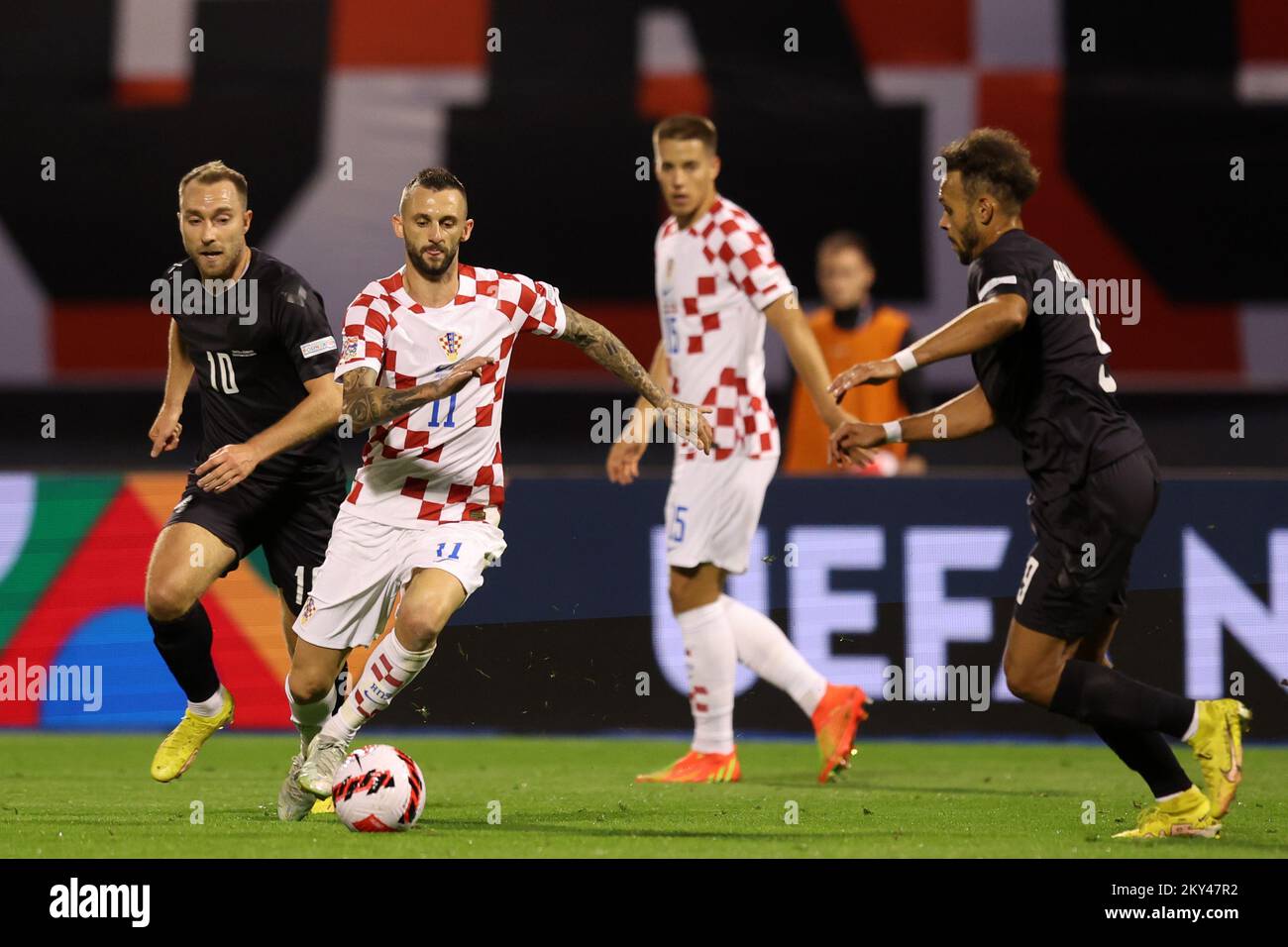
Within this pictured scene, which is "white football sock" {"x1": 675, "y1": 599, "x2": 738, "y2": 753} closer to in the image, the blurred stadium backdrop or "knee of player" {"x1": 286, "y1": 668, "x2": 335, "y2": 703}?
"knee of player" {"x1": 286, "y1": 668, "x2": 335, "y2": 703}

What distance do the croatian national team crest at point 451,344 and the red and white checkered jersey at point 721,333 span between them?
1471 mm

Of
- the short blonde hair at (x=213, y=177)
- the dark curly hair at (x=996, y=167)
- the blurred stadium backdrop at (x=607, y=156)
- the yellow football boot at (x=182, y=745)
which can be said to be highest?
the blurred stadium backdrop at (x=607, y=156)

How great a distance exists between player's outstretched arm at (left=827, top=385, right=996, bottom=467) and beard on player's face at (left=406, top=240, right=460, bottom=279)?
4.36 ft

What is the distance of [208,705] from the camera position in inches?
248

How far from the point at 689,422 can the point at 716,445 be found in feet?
→ 4.13

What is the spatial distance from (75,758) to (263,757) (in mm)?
752

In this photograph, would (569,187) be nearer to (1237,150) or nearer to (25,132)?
(25,132)

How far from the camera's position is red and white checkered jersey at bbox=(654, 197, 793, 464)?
7.13 metres

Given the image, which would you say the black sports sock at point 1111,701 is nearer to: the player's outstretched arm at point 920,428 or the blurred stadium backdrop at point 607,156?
the player's outstretched arm at point 920,428

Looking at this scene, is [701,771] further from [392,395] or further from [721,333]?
[392,395]

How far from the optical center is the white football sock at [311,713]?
20.1 ft

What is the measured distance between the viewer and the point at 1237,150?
11305 millimetres

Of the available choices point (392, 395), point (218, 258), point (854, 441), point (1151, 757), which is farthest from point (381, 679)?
point (1151, 757)

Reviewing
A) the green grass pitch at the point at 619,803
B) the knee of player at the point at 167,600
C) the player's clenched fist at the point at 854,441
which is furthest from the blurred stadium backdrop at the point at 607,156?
the player's clenched fist at the point at 854,441
